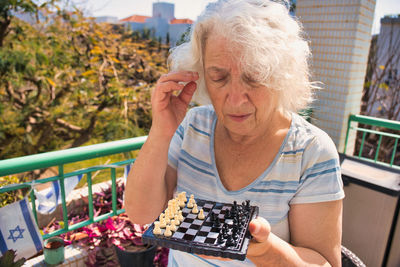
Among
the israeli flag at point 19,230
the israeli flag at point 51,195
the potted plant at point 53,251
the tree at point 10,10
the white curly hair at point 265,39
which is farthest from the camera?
the tree at point 10,10

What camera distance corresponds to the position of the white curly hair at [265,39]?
4.09ft

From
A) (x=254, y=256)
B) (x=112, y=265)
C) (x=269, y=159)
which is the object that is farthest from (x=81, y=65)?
(x=254, y=256)

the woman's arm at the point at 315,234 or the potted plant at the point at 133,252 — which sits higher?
the woman's arm at the point at 315,234

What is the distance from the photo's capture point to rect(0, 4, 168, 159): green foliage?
171 inches

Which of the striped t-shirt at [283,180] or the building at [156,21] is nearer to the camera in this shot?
the striped t-shirt at [283,180]

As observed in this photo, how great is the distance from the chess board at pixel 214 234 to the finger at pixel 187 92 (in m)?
0.58

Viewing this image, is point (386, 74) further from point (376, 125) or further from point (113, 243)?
point (113, 243)

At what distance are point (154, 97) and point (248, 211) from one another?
696 mm

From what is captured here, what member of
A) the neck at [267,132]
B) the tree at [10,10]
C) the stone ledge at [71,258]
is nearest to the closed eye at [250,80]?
the neck at [267,132]

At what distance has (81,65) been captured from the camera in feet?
15.1

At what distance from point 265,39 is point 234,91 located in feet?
0.81

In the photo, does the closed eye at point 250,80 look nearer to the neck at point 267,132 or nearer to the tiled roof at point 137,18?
the neck at point 267,132

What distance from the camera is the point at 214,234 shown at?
3.61 feet

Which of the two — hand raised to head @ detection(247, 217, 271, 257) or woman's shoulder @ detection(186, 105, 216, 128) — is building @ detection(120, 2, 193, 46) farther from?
hand raised to head @ detection(247, 217, 271, 257)
